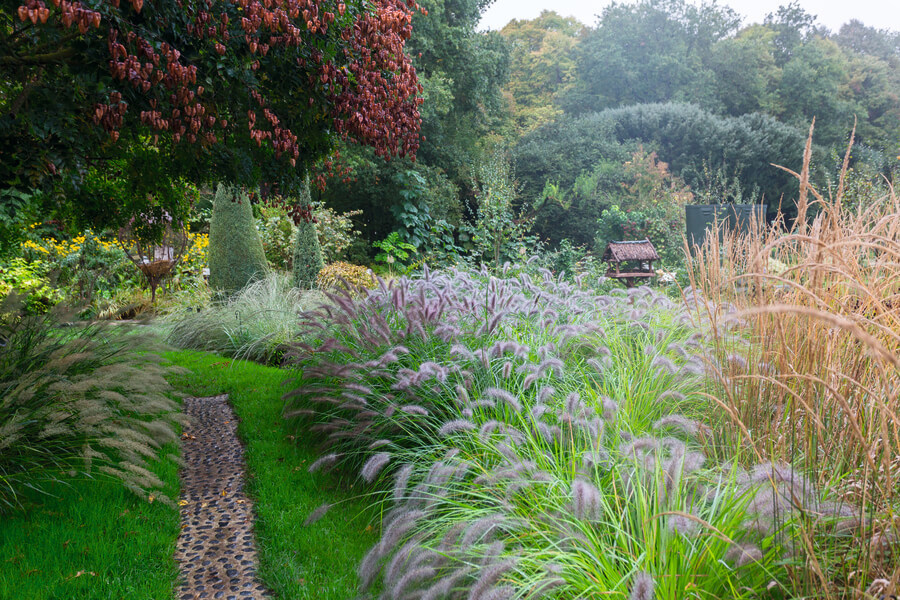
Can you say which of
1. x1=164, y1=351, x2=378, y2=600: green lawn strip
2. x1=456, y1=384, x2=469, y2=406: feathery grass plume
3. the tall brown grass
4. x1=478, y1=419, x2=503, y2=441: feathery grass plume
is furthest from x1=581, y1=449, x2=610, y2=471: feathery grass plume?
x1=164, y1=351, x2=378, y2=600: green lawn strip

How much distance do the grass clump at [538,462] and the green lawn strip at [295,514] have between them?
15 cm

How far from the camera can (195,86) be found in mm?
2844

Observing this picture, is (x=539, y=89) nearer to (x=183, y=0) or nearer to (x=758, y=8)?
(x=758, y=8)

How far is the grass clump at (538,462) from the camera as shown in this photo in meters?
1.40

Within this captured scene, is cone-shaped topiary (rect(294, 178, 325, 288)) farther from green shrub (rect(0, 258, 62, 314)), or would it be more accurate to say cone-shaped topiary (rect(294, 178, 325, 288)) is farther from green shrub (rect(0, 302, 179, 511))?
green shrub (rect(0, 302, 179, 511))

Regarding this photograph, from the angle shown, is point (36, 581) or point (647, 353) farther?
point (647, 353)

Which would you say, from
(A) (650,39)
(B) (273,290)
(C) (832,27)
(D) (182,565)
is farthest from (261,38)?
(C) (832,27)

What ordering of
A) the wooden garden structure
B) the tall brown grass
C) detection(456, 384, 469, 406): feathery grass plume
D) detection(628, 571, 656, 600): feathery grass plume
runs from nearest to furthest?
detection(628, 571, 656, 600): feathery grass plume, the tall brown grass, detection(456, 384, 469, 406): feathery grass plume, the wooden garden structure

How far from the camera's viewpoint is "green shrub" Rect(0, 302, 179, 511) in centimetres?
258

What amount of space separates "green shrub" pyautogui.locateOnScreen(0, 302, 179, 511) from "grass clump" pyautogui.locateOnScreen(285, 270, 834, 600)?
0.93m

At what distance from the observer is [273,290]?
6.88 m

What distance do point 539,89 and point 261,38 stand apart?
1071 inches

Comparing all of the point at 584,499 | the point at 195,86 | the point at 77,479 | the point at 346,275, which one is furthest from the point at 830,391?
the point at 346,275

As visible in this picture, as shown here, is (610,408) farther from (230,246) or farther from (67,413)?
A: (230,246)
